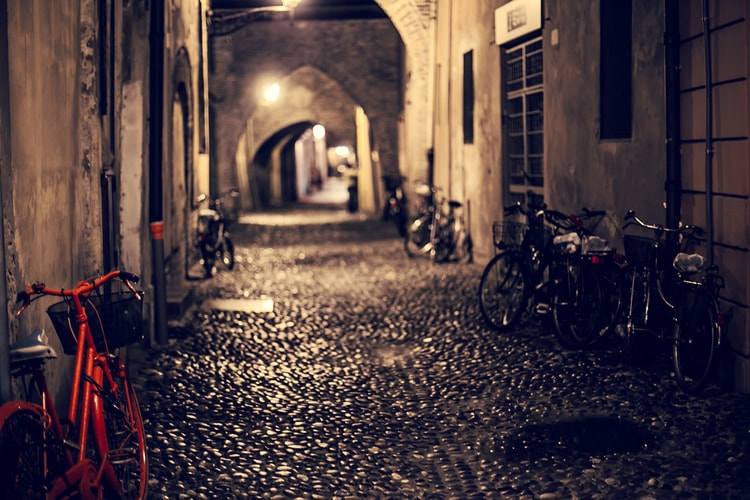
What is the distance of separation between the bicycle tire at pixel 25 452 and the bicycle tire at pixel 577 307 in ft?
14.7

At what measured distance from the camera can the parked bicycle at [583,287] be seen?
7.16 m

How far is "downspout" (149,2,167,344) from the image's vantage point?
8.00m

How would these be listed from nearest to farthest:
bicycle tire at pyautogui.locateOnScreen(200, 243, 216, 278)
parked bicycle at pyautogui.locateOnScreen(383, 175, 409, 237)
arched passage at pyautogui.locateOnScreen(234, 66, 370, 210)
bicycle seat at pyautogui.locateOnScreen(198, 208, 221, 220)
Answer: bicycle tire at pyautogui.locateOnScreen(200, 243, 216, 278), bicycle seat at pyautogui.locateOnScreen(198, 208, 221, 220), parked bicycle at pyautogui.locateOnScreen(383, 175, 409, 237), arched passage at pyautogui.locateOnScreen(234, 66, 370, 210)

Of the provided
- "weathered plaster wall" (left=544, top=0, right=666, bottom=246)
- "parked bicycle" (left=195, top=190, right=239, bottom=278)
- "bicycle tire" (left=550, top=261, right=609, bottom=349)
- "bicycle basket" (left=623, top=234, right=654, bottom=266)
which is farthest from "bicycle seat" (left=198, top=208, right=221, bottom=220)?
"bicycle basket" (left=623, top=234, right=654, bottom=266)

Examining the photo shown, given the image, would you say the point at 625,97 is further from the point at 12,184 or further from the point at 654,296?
the point at 12,184

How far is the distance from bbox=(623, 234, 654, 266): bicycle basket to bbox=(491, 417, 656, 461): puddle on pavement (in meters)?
1.43

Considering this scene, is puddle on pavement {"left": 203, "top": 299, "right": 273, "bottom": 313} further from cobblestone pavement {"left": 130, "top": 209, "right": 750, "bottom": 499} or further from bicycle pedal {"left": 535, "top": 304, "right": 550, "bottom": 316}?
bicycle pedal {"left": 535, "top": 304, "right": 550, "bottom": 316}

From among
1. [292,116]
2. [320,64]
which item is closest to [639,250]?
[320,64]

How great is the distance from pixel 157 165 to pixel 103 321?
403cm

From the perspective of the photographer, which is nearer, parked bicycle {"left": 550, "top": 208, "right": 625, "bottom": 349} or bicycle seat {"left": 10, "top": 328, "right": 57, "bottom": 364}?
bicycle seat {"left": 10, "top": 328, "right": 57, "bottom": 364}

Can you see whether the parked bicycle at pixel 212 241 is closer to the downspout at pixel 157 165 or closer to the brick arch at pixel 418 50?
the downspout at pixel 157 165

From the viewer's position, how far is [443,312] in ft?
30.9

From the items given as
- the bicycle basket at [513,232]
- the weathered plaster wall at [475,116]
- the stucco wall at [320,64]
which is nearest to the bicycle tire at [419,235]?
the weathered plaster wall at [475,116]

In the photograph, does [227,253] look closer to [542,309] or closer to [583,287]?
[542,309]
